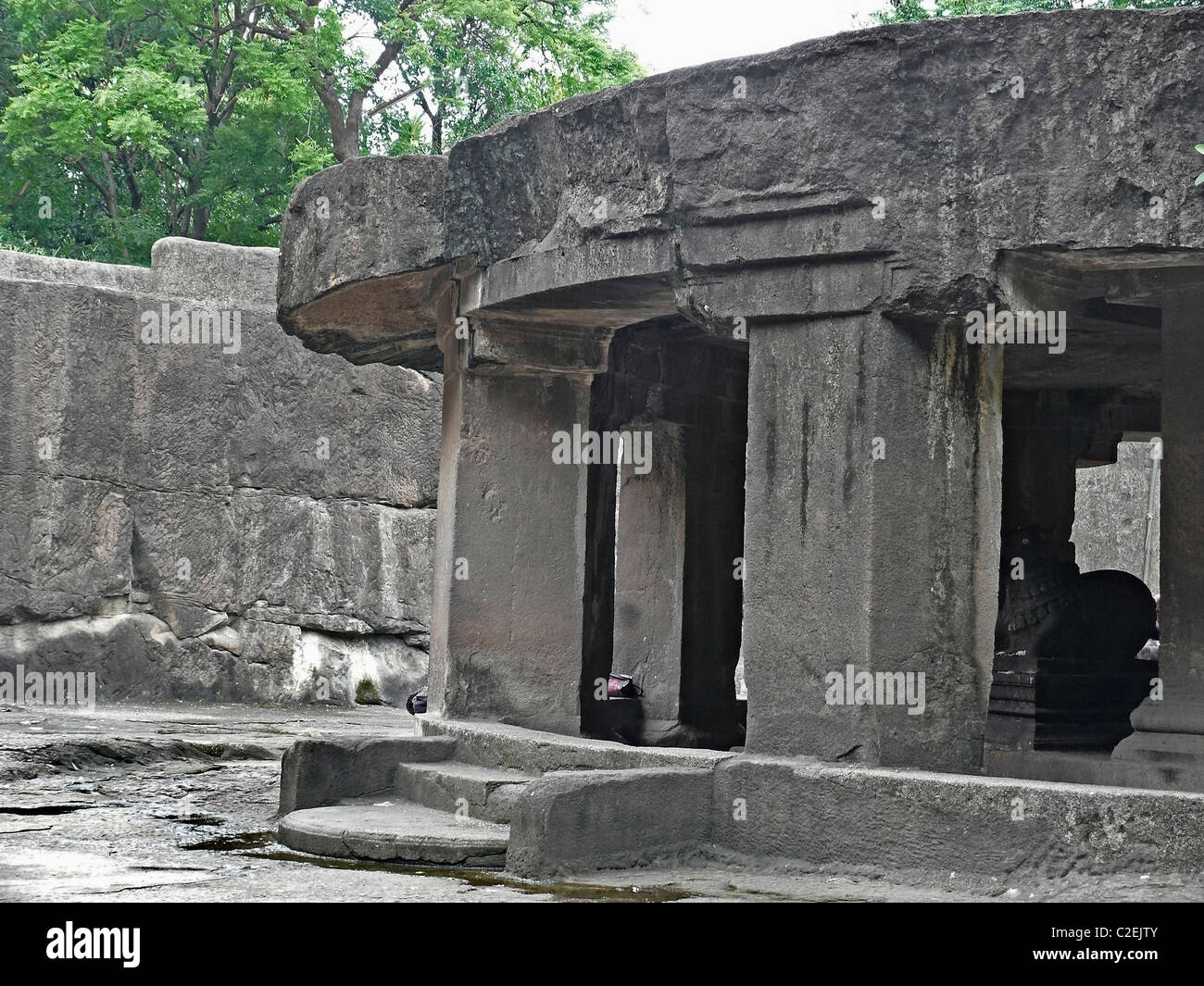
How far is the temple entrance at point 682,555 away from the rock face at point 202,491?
4.40 m

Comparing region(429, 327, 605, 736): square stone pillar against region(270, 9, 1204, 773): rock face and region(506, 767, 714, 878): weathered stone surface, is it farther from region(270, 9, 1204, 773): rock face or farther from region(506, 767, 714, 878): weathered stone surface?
region(506, 767, 714, 878): weathered stone surface

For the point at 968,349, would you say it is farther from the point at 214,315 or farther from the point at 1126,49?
the point at 214,315

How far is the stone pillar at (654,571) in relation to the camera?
998 cm

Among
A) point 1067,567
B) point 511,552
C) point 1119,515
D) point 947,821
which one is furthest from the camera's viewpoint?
point 1119,515

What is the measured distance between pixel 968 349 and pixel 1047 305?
0.35 meters

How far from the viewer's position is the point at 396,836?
5.63 metres

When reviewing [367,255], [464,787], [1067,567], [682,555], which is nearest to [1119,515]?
[1067,567]

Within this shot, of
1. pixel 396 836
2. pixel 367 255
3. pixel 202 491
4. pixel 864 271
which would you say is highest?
pixel 367 255

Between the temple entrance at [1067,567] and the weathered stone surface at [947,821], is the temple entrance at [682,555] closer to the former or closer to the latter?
the temple entrance at [1067,567]

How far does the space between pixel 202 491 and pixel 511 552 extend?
21.0 feet

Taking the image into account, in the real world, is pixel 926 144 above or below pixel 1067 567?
above

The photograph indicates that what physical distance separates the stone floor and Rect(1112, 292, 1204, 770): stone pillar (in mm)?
1617

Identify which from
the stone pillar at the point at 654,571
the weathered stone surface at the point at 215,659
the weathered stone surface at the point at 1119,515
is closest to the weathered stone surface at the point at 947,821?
the stone pillar at the point at 654,571

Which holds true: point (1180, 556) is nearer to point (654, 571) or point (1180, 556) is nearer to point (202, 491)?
point (654, 571)
